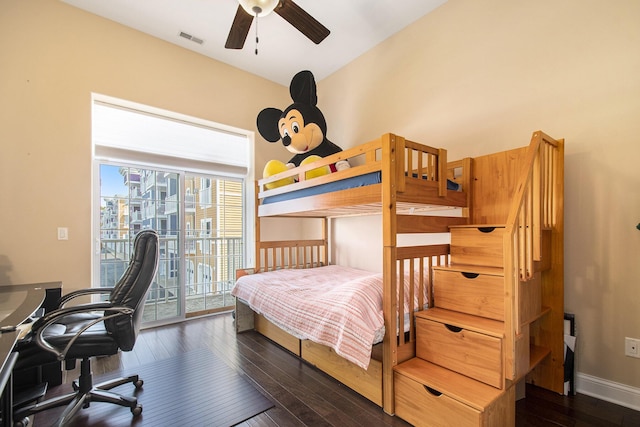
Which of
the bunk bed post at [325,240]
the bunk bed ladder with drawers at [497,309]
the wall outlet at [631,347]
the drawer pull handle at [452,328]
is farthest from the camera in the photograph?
the bunk bed post at [325,240]

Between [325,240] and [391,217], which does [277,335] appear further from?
[391,217]

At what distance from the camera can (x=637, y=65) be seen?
1.77m

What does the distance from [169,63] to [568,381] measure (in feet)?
14.9

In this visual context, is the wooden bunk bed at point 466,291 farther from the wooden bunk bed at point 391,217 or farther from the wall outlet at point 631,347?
the wall outlet at point 631,347

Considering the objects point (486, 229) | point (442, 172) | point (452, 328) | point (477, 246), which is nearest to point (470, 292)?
point (452, 328)

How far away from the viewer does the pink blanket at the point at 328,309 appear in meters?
1.68

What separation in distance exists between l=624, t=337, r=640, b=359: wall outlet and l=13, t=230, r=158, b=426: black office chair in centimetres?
299

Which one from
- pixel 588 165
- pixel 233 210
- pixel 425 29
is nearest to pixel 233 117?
pixel 233 210

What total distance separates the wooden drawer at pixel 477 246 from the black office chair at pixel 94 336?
81.1 inches

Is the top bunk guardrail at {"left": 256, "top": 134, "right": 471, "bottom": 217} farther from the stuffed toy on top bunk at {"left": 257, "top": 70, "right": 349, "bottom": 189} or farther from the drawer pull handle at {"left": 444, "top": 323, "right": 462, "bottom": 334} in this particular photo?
the drawer pull handle at {"left": 444, "top": 323, "right": 462, "bottom": 334}

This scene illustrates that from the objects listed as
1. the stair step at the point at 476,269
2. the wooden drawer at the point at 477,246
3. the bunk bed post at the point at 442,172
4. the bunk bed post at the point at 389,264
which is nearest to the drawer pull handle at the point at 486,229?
the wooden drawer at the point at 477,246

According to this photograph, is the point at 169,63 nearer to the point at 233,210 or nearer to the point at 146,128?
the point at 146,128

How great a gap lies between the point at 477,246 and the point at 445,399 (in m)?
1.00

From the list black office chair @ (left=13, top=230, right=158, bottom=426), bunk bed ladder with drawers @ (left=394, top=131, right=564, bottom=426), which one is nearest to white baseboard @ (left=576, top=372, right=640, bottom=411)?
bunk bed ladder with drawers @ (left=394, top=131, right=564, bottom=426)
